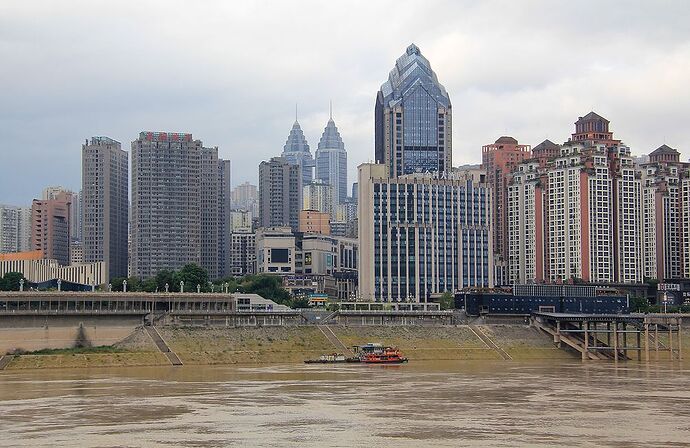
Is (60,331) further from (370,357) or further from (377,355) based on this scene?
(377,355)

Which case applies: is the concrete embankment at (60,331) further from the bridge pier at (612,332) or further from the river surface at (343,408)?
the bridge pier at (612,332)

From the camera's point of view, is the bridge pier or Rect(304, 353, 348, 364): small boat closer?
Rect(304, 353, 348, 364): small boat

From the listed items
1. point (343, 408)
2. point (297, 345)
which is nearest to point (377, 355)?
point (297, 345)

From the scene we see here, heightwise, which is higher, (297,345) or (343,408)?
(297,345)

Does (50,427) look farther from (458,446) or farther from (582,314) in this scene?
(582,314)

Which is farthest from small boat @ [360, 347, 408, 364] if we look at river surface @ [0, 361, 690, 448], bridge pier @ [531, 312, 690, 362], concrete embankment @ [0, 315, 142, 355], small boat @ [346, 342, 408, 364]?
concrete embankment @ [0, 315, 142, 355]

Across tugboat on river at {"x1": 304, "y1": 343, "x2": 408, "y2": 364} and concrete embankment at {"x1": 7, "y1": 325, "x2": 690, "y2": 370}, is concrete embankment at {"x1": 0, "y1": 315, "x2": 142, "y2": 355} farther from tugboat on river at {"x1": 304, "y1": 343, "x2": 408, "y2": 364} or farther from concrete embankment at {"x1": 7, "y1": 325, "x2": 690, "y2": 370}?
tugboat on river at {"x1": 304, "y1": 343, "x2": 408, "y2": 364}
